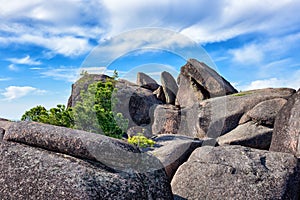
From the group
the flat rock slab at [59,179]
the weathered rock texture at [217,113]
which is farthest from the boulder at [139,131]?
the flat rock slab at [59,179]

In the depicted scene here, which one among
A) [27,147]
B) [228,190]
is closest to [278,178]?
[228,190]

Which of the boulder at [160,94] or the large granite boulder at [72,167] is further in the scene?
the boulder at [160,94]

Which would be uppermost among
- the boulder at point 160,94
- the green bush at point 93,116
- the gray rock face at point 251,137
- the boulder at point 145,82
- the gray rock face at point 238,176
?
the boulder at point 145,82

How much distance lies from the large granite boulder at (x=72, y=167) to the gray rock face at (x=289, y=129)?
416 cm

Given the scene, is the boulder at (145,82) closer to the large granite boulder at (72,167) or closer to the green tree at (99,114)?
the green tree at (99,114)

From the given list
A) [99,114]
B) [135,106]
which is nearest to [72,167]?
[99,114]

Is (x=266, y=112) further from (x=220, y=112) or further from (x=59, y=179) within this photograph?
(x=59, y=179)

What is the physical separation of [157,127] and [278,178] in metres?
12.4

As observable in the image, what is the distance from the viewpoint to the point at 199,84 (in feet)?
75.4

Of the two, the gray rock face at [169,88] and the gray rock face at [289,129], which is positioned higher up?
the gray rock face at [169,88]

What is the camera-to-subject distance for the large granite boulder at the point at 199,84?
22.2 m

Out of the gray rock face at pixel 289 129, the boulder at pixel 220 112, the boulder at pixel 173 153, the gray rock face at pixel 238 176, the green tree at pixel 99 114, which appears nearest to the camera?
the gray rock face at pixel 238 176

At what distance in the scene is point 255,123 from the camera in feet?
52.3

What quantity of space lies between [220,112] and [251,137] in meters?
4.23
